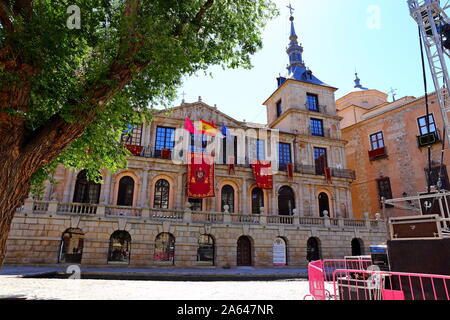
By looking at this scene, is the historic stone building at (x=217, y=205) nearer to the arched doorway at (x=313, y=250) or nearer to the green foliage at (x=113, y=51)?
the arched doorway at (x=313, y=250)

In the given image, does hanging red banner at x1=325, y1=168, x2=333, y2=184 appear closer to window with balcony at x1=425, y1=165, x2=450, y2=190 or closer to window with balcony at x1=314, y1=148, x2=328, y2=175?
window with balcony at x1=314, y1=148, x2=328, y2=175

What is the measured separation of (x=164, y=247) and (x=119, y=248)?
3.62 metres

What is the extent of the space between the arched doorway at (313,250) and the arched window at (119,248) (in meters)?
14.0

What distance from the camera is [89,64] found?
818cm

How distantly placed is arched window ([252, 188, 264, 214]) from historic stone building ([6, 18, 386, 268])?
0.31 feet

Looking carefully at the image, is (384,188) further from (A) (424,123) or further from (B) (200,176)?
(B) (200,176)

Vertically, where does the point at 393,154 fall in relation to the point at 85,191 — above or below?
above

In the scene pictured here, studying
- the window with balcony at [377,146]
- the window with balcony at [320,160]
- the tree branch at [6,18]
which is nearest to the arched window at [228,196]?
the window with balcony at [320,160]

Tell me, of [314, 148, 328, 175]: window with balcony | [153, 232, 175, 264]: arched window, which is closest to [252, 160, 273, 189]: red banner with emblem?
[314, 148, 328, 175]: window with balcony

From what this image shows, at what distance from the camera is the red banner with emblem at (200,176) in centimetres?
2147

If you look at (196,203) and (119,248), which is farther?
(196,203)

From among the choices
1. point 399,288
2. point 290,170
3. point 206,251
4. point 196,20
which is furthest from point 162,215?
point 399,288
